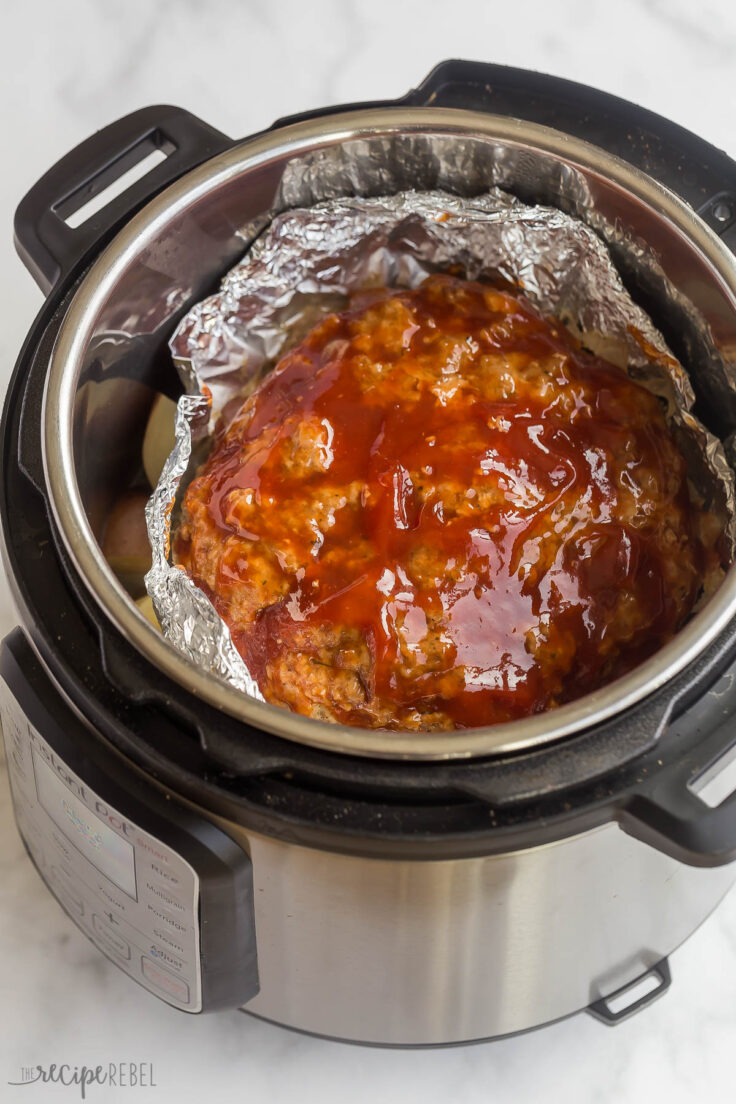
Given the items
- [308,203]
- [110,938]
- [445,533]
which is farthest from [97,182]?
[110,938]

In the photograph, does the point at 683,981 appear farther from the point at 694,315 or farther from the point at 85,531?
the point at 85,531

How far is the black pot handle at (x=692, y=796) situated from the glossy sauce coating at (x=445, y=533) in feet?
0.69

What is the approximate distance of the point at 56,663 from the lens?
1.05m

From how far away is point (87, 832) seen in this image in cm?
113

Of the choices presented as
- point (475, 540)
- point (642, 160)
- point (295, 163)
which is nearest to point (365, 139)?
point (295, 163)

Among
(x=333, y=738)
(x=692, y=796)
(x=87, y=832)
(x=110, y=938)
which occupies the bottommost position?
(x=110, y=938)

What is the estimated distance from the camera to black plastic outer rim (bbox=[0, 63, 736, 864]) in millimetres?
972

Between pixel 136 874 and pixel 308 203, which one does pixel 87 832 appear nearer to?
pixel 136 874

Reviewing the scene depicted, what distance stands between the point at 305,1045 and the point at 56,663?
0.57 metres

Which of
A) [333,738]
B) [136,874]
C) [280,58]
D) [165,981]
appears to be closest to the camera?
[333,738]

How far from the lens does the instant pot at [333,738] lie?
0.98 m

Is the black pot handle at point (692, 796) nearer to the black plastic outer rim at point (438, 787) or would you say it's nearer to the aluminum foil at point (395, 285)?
the black plastic outer rim at point (438, 787)

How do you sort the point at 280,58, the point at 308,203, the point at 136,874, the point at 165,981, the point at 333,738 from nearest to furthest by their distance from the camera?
1. the point at 333,738
2. the point at 136,874
3. the point at 165,981
4. the point at 308,203
5. the point at 280,58

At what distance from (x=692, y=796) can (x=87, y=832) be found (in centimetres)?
49
